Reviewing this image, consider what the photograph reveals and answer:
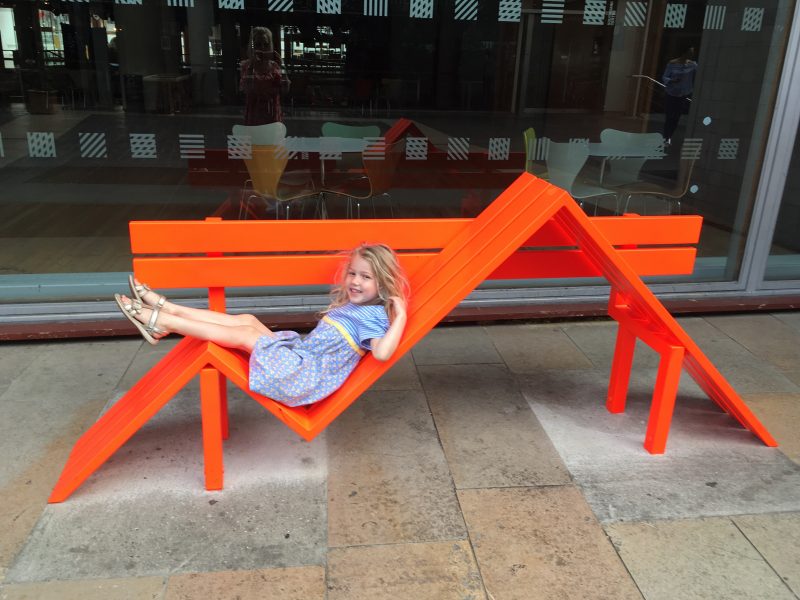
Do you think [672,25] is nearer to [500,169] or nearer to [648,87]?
[648,87]

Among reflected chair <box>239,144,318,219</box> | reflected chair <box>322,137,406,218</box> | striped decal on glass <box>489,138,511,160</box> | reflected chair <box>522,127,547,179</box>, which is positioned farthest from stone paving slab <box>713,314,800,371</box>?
reflected chair <box>239,144,318,219</box>

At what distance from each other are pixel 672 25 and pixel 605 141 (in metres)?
0.95

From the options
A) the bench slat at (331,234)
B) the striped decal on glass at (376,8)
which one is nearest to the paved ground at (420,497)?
the bench slat at (331,234)

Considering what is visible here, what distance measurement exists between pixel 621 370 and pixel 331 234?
1702 millimetres

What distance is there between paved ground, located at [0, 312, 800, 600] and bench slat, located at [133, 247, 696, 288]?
2.45 feet

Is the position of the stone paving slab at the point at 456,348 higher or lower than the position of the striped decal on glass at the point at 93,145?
lower

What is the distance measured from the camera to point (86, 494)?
2820 mm

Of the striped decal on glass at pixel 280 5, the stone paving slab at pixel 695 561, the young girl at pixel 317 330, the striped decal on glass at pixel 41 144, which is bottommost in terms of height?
the stone paving slab at pixel 695 561

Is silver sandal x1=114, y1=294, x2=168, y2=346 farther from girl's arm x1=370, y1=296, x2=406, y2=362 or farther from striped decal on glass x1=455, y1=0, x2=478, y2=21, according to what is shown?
striped decal on glass x1=455, y1=0, x2=478, y2=21

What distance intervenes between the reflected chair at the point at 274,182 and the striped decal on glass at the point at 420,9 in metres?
1.31

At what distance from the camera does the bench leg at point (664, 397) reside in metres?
3.14

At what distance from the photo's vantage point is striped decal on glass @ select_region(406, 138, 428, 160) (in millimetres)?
5043

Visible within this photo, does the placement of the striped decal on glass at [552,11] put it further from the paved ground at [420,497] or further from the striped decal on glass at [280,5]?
the paved ground at [420,497]

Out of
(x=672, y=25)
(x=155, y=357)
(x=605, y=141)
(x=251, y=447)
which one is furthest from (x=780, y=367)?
(x=155, y=357)
